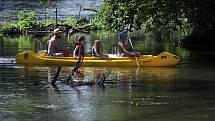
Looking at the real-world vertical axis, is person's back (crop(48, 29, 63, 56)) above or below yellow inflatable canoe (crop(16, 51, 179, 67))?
above

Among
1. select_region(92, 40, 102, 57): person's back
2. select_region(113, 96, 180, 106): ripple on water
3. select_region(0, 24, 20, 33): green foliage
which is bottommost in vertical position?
select_region(113, 96, 180, 106): ripple on water

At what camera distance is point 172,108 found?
1466cm

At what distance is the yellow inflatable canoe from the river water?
48 cm

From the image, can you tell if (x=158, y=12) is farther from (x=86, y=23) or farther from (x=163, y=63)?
(x=86, y=23)

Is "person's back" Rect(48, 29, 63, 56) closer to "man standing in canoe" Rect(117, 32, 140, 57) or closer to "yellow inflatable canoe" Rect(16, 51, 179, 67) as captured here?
"yellow inflatable canoe" Rect(16, 51, 179, 67)

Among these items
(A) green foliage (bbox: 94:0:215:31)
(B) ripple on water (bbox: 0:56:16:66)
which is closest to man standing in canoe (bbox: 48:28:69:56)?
(B) ripple on water (bbox: 0:56:16:66)

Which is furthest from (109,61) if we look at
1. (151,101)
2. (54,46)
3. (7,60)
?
(151,101)

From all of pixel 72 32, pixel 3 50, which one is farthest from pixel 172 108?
pixel 72 32

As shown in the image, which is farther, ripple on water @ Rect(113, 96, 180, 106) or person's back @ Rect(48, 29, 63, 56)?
person's back @ Rect(48, 29, 63, 56)

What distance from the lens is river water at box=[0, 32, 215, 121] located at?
13711 mm

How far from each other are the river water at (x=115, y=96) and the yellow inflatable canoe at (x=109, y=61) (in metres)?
0.48

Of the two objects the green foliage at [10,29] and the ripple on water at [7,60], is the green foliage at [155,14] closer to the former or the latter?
the ripple on water at [7,60]

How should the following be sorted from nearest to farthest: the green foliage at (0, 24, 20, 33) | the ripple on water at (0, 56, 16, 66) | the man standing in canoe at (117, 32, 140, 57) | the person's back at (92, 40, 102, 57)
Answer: the person's back at (92, 40, 102, 57) < the man standing in canoe at (117, 32, 140, 57) < the ripple on water at (0, 56, 16, 66) < the green foliage at (0, 24, 20, 33)

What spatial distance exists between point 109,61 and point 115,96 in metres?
7.98
